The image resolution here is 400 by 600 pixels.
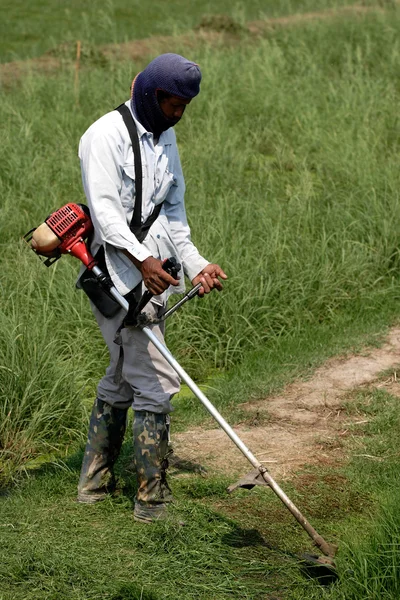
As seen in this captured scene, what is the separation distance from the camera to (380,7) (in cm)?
1541

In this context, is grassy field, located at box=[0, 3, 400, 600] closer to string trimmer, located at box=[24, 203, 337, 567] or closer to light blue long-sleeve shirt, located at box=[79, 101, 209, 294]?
string trimmer, located at box=[24, 203, 337, 567]

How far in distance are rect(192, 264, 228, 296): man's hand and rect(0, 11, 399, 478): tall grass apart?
1404 mm

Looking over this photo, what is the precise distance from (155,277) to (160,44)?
9.57 meters

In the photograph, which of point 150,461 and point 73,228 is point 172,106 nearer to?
point 73,228

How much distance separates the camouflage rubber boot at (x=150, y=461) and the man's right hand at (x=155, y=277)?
56 centimetres

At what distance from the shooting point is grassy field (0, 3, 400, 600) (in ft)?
12.7

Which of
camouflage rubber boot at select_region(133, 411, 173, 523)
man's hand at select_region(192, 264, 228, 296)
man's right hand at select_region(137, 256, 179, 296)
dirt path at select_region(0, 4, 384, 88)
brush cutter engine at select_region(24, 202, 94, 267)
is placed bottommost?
camouflage rubber boot at select_region(133, 411, 173, 523)

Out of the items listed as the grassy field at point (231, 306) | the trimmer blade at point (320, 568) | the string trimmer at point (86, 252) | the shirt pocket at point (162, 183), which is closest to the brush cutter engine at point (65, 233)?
the string trimmer at point (86, 252)

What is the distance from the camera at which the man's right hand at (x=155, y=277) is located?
381cm

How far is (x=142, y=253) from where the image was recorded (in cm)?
386

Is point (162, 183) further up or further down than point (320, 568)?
further up

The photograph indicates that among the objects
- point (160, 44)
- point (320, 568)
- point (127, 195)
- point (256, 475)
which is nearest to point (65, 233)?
point (127, 195)

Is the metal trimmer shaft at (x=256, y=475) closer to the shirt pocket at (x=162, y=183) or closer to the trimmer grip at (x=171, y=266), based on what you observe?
the trimmer grip at (x=171, y=266)

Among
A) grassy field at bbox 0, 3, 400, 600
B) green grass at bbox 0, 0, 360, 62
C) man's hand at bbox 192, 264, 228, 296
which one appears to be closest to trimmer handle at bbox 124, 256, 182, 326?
man's hand at bbox 192, 264, 228, 296
